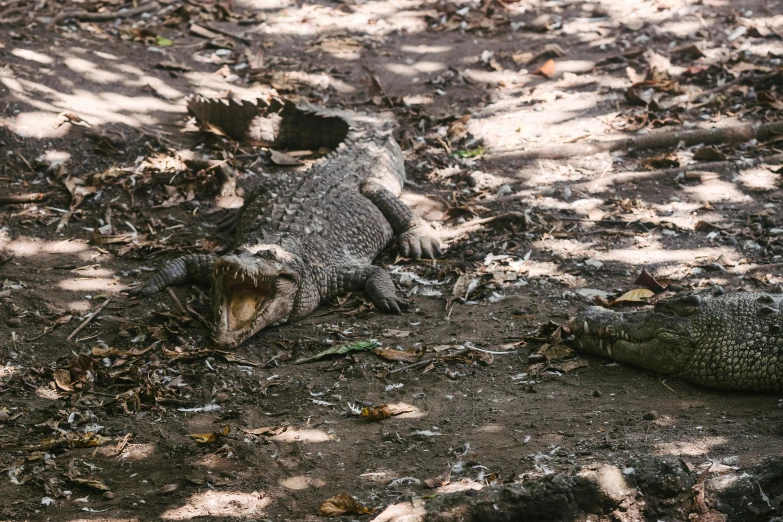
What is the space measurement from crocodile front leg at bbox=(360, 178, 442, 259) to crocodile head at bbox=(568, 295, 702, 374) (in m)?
1.87

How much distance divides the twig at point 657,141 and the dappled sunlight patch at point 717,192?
73cm

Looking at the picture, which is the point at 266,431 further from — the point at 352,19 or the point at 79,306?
the point at 352,19

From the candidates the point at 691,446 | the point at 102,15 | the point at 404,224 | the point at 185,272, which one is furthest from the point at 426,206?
the point at 102,15

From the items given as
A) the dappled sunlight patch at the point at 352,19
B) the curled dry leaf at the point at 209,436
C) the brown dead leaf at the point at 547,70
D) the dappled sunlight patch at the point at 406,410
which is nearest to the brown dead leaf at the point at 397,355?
the dappled sunlight patch at the point at 406,410

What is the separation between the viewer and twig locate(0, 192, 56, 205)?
21.2 feet

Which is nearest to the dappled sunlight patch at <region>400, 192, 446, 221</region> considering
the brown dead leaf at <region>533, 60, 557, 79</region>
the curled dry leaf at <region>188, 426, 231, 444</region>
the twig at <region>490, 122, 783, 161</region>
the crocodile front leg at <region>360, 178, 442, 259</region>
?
the crocodile front leg at <region>360, 178, 442, 259</region>

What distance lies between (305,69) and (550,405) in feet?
21.2

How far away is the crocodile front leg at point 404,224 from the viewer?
20.1ft

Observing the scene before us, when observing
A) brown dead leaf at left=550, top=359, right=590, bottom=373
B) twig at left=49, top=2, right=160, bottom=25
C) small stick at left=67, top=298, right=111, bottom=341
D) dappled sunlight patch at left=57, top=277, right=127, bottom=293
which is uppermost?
twig at left=49, top=2, right=160, bottom=25

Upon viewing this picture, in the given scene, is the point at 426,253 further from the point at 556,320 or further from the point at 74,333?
the point at 74,333

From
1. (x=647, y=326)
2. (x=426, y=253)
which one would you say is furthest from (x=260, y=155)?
(x=647, y=326)

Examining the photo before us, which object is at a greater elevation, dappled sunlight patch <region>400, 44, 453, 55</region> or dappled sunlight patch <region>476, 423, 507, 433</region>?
dappled sunlight patch <region>400, 44, 453, 55</region>

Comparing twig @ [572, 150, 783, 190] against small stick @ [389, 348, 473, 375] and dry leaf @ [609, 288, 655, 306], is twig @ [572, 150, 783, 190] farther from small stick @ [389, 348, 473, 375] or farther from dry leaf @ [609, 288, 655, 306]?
small stick @ [389, 348, 473, 375]

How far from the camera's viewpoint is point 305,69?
31.0ft
